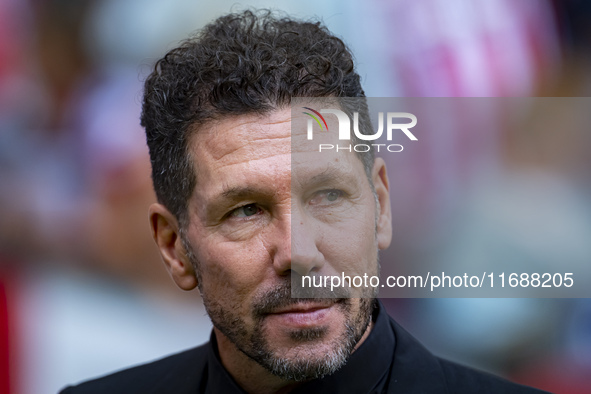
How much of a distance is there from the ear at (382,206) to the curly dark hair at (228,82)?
91 millimetres

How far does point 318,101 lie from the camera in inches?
88.0

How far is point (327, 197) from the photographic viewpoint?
7.10 ft

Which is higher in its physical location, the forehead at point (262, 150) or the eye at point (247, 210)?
the forehead at point (262, 150)

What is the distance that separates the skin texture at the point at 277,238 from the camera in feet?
6.62

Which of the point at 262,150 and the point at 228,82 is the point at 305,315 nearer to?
the point at 262,150

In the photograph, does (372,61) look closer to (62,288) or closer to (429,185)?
(429,185)

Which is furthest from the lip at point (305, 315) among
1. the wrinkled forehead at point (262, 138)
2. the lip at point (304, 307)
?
the wrinkled forehead at point (262, 138)

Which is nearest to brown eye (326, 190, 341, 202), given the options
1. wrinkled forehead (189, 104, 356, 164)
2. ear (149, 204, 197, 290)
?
wrinkled forehead (189, 104, 356, 164)

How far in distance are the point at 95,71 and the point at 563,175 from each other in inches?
109

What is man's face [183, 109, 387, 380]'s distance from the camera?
202 centimetres

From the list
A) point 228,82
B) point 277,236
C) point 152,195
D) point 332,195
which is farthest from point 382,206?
point 152,195

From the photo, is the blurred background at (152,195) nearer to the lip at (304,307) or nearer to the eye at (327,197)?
the eye at (327,197)

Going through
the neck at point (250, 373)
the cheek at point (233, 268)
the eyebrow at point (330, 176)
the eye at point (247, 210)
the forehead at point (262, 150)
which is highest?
the forehead at point (262, 150)

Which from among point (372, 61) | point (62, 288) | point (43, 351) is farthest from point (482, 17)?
point (43, 351)
